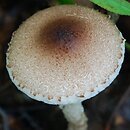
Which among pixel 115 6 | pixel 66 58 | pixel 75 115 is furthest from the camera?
pixel 75 115

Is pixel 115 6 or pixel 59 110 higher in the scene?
pixel 115 6

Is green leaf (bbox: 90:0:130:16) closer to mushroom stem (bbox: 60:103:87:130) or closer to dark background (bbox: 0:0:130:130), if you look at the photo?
mushroom stem (bbox: 60:103:87:130)

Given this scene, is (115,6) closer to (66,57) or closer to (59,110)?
(66,57)

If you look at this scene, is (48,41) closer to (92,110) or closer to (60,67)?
(60,67)

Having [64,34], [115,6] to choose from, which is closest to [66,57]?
[64,34]

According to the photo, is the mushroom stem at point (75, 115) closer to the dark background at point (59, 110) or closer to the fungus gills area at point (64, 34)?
the dark background at point (59, 110)
